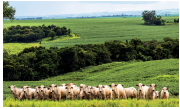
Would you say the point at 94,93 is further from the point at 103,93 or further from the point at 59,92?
the point at 59,92

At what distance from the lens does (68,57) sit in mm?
54906

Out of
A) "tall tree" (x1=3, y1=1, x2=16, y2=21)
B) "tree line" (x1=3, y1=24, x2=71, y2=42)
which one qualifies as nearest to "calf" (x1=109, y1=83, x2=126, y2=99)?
"tall tree" (x1=3, y1=1, x2=16, y2=21)

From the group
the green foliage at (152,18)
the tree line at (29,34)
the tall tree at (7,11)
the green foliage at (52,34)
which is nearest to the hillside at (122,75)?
the tall tree at (7,11)

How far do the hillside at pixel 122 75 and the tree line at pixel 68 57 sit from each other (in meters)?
3.48

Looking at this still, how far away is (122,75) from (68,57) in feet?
63.9

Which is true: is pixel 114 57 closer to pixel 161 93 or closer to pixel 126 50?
pixel 126 50

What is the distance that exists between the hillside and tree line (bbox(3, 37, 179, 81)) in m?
3.48

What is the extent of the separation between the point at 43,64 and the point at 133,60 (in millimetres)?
27155

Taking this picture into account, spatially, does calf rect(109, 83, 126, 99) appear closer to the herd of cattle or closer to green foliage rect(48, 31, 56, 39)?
the herd of cattle

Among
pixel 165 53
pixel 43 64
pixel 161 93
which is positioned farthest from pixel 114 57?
pixel 161 93

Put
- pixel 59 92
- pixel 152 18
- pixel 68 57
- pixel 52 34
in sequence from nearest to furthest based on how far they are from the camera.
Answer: pixel 59 92 < pixel 68 57 < pixel 52 34 < pixel 152 18

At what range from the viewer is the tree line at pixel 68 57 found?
46.4 metres

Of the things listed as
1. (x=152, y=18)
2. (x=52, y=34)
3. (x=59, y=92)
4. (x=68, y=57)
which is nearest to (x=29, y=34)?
(x=52, y=34)

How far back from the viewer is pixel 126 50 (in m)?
62.2
